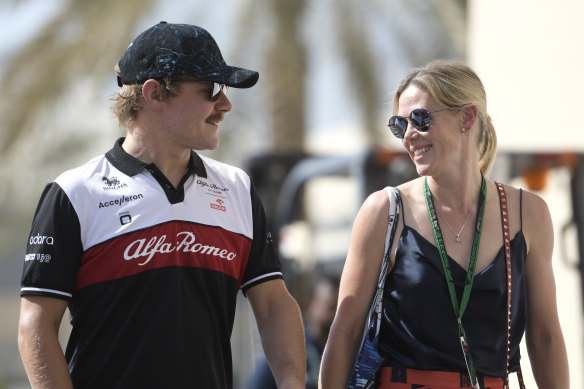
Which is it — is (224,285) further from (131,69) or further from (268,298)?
(131,69)

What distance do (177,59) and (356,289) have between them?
101 centimetres

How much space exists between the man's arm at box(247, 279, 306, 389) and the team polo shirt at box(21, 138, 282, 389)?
8.6 inches

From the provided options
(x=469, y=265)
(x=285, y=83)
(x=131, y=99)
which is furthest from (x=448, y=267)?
(x=285, y=83)

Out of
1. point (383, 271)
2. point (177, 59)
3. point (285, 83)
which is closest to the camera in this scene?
point (177, 59)

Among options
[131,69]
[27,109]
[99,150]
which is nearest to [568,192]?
[131,69]

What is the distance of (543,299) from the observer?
3.21 metres

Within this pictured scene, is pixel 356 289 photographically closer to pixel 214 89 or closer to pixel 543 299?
pixel 543 299

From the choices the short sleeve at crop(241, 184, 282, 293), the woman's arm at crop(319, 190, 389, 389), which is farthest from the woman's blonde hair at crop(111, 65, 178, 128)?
the woman's arm at crop(319, 190, 389, 389)

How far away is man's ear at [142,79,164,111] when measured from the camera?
9.58 ft

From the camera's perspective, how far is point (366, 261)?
3.15 metres

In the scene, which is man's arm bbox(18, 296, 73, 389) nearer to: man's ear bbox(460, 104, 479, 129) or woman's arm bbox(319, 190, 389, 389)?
woman's arm bbox(319, 190, 389, 389)

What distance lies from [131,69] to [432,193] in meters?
1.16

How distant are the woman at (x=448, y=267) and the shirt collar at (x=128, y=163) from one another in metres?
0.62

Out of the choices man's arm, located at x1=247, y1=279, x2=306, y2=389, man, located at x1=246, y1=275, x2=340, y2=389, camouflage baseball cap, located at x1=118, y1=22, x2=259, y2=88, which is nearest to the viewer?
camouflage baseball cap, located at x1=118, y1=22, x2=259, y2=88
